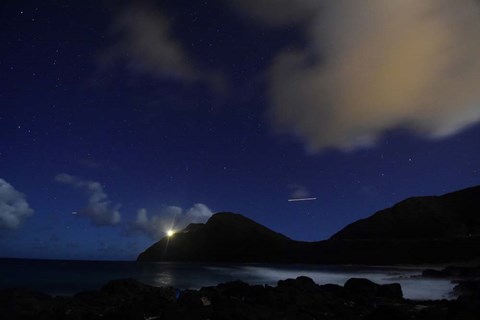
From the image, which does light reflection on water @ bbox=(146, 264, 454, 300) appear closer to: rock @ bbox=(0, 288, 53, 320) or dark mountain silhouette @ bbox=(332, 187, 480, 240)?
rock @ bbox=(0, 288, 53, 320)

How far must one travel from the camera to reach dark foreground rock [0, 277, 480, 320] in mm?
16328

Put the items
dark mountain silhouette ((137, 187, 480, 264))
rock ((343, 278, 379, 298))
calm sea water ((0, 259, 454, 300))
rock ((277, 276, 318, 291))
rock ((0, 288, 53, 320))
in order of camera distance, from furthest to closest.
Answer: dark mountain silhouette ((137, 187, 480, 264)), calm sea water ((0, 259, 454, 300)), rock ((343, 278, 379, 298)), rock ((277, 276, 318, 291)), rock ((0, 288, 53, 320))

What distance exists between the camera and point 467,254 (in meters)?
117

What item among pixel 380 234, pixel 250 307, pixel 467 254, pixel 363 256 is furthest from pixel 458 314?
pixel 380 234

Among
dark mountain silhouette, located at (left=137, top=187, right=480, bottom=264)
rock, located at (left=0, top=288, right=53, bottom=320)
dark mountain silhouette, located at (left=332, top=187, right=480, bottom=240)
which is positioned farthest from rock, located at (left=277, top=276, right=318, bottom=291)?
dark mountain silhouette, located at (left=332, top=187, right=480, bottom=240)

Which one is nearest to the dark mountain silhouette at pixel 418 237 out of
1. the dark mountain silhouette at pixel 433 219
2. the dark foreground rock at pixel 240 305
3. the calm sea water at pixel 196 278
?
the dark mountain silhouette at pixel 433 219

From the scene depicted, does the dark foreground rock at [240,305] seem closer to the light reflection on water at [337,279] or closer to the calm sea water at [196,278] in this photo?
the light reflection on water at [337,279]

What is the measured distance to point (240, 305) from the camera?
58.5 feet

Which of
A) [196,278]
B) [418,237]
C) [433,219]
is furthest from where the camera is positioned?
[433,219]

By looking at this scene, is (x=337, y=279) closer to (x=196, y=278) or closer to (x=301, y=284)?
(x=196, y=278)

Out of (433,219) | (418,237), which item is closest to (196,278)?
(418,237)

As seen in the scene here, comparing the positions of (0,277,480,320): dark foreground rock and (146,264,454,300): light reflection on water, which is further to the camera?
(146,264,454,300): light reflection on water

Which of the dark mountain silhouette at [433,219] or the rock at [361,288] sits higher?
the dark mountain silhouette at [433,219]

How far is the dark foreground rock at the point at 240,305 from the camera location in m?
16.3
